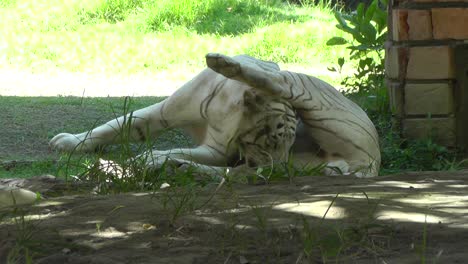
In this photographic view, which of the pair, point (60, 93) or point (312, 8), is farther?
point (312, 8)

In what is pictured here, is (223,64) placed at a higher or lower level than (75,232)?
higher

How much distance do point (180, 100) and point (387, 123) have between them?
1610mm

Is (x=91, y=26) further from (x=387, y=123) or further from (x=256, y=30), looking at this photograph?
(x=387, y=123)

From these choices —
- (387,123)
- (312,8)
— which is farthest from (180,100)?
(312,8)

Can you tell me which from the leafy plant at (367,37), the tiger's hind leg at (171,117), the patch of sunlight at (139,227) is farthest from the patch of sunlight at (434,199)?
the leafy plant at (367,37)

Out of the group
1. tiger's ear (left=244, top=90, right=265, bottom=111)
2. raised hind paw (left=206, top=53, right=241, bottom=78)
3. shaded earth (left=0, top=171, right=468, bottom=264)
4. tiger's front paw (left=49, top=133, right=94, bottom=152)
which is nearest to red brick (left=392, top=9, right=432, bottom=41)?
tiger's ear (left=244, top=90, right=265, bottom=111)

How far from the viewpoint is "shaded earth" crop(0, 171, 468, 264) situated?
2.93 meters

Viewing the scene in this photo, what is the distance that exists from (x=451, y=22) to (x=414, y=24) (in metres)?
0.21

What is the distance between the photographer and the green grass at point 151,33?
32.3 ft

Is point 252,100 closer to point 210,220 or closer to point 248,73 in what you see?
point 248,73

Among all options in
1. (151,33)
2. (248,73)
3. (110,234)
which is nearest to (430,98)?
(248,73)

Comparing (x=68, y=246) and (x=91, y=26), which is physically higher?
(x=91, y=26)

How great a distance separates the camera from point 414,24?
236 inches

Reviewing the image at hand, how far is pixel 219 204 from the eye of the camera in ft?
11.6
